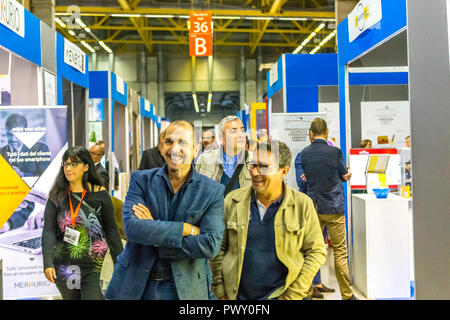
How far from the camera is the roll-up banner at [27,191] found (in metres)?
2.55

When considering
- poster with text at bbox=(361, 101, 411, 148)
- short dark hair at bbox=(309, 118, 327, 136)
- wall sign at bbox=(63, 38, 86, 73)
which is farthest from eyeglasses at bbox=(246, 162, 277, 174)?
poster with text at bbox=(361, 101, 411, 148)

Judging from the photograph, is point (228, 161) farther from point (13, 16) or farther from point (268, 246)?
point (13, 16)

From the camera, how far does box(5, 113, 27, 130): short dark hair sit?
99.5 inches

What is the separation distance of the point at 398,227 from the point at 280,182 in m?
1.98

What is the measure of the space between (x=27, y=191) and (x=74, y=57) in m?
2.55

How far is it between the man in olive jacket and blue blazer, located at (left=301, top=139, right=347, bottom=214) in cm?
131

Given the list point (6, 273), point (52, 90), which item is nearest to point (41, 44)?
point (52, 90)

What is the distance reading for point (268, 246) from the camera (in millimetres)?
1968

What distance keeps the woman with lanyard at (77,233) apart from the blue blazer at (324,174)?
1532mm

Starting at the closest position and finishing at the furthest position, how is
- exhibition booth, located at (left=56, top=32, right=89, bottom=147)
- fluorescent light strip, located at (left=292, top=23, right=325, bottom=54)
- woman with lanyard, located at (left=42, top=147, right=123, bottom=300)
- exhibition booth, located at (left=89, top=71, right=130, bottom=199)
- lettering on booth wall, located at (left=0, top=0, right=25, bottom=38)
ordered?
woman with lanyard, located at (left=42, top=147, right=123, bottom=300) → lettering on booth wall, located at (left=0, top=0, right=25, bottom=38) → exhibition booth, located at (left=56, top=32, right=89, bottom=147) → exhibition booth, located at (left=89, top=71, right=130, bottom=199) → fluorescent light strip, located at (left=292, top=23, right=325, bottom=54)

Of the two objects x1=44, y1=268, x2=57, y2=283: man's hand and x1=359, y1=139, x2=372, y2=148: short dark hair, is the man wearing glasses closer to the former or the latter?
x1=44, y1=268, x2=57, y2=283: man's hand

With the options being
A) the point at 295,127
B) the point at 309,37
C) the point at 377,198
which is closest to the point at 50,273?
the point at 295,127

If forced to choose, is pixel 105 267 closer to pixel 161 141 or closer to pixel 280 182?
pixel 161 141

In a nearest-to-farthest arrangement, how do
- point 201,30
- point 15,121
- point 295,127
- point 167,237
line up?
point 167,237
point 15,121
point 295,127
point 201,30
